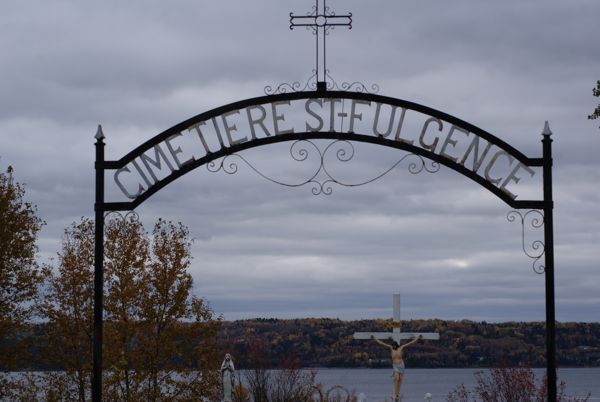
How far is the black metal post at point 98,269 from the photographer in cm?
1546

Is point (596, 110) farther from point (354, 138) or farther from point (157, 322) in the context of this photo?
point (157, 322)

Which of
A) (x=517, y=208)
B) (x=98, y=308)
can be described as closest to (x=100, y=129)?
(x=98, y=308)

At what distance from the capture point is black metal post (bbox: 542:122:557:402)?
1535 centimetres

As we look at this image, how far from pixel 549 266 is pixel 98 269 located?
6.13m

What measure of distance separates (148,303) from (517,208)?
23.2 m

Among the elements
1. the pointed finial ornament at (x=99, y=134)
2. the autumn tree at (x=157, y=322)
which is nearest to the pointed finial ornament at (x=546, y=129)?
the pointed finial ornament at (x=99, y=134)

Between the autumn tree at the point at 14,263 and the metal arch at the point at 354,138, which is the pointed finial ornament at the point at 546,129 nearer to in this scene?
the metal arch at the point at 354,138

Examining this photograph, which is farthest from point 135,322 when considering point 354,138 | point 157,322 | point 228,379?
point 354,138

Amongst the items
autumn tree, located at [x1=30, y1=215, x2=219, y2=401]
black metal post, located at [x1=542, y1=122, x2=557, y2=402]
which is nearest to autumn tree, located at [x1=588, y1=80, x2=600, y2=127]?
black metal post, located at [x1=542, y1=122, x2=557, y2=402]

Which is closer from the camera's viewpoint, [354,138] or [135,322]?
[354,138]

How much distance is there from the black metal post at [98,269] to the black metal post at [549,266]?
606 centimetres

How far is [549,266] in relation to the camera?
15406 millimetres

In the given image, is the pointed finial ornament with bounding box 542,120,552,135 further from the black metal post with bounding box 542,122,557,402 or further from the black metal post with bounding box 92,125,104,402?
the black metal post with bounding box 92,125,104,402

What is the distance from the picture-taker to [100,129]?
15766 mm
